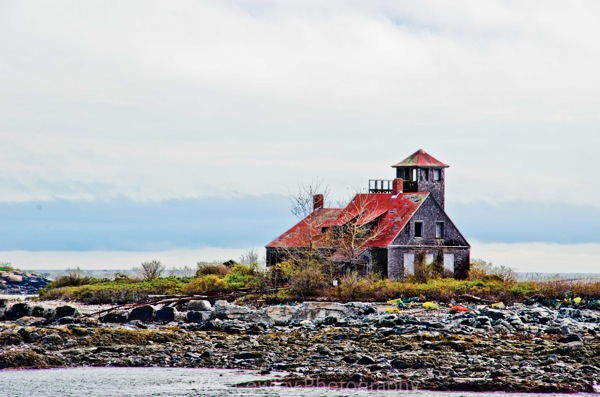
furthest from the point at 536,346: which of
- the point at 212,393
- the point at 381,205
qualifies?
the point at 381,205

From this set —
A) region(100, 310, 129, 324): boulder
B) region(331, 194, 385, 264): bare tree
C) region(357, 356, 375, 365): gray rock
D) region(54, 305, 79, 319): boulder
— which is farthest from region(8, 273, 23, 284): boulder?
region(357, 356, 375, 365): gray rock

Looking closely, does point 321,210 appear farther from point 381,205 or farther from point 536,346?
point 536,346

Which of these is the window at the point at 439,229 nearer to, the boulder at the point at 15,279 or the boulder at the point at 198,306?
the boulder at the point at 198,306

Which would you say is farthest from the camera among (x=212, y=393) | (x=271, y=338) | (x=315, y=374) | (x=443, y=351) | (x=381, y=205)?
(x=381, y=205)

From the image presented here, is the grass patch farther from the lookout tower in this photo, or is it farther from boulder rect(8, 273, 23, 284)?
boulder rect(8, 273, 23, 284)

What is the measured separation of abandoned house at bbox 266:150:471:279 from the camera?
168ft

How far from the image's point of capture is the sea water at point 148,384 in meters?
20.3

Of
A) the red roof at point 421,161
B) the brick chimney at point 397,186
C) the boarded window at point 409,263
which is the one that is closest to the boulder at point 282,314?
the boarded window at point 409,263

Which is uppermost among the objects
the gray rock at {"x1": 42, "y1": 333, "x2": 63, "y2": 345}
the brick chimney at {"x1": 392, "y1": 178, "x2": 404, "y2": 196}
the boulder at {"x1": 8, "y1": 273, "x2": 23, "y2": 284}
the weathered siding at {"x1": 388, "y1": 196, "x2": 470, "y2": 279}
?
the brick chimney at {"x1": 392, "y1": 178, "x2": 404, "y2": 196}

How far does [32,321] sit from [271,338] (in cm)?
1174

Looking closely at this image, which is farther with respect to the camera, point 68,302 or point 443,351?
point 68,302

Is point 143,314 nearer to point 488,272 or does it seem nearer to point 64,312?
point 64,312

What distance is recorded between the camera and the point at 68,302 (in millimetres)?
50250

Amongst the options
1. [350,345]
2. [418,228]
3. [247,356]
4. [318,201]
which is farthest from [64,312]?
[318,201]
